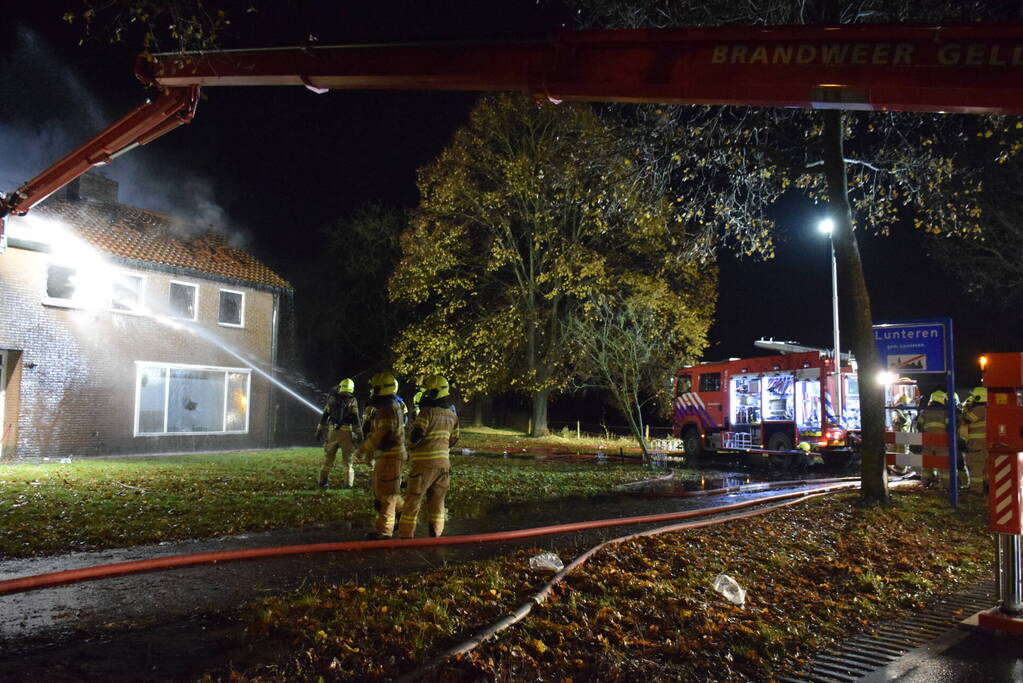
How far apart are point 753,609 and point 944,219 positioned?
31.8 feet

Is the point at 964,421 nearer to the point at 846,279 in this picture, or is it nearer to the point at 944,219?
the point at 944,219

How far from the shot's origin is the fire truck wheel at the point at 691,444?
889 inches

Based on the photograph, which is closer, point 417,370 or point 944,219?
point 944,219

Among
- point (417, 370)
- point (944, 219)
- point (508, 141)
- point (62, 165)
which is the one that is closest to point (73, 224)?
point (62, 165)

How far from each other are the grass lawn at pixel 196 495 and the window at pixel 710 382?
6.01 meters

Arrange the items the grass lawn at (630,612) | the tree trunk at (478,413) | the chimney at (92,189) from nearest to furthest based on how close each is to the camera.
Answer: the grass lawn at (630,612) → the chimney at (92,189) → the tree trunk at (478,413)

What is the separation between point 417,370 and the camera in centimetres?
2711

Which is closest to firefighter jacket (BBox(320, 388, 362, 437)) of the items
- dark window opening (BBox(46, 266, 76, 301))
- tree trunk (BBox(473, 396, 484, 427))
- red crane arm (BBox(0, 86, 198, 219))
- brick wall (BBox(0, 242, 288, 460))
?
red crane arm (BBox(0, 86, 198, 219))

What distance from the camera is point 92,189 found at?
22.1 meters

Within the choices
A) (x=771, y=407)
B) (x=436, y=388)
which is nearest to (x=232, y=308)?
(x=771, y=407)

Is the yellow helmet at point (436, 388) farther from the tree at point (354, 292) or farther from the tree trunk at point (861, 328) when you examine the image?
the tree at point (354, 292)

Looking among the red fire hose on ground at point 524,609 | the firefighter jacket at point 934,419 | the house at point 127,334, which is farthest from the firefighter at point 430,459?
A: the house at point 127,334

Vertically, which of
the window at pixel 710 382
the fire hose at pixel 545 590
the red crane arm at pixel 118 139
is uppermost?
the red crane arm at pixel 118 139

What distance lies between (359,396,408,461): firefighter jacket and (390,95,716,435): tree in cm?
1765
